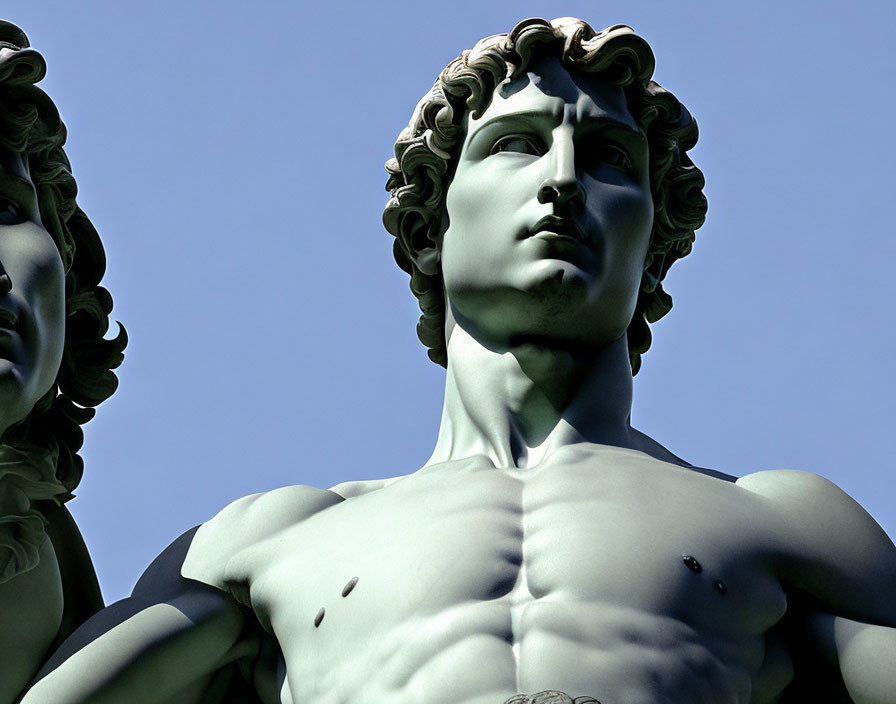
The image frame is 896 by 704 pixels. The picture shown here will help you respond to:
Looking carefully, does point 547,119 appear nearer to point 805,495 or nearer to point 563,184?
point 563,184

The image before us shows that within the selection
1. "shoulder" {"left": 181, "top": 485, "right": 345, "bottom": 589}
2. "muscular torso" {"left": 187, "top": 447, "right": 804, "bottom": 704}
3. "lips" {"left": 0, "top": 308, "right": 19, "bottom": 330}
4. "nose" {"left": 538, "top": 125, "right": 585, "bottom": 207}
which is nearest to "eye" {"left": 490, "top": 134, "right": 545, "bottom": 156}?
"nose" {"left": 538, "top": 125, "right": 585, "bottom": 207}

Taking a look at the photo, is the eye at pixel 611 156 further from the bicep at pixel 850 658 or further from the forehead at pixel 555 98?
the bicep at pixel 850 658

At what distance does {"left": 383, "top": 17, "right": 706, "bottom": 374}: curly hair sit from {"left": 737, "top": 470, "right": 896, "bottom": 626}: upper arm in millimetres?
1702

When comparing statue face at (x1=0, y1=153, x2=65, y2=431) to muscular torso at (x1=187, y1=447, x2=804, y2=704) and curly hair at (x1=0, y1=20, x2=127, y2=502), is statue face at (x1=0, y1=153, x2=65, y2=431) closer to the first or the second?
curly hair at (x1=0, y1=20, x2=127, y2=502)

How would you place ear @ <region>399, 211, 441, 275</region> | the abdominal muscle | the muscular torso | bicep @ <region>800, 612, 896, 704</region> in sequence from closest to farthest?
1. the abdominal muscle
2. the muscular torso
3. bicep @ <region>800, 612, 896, 704</region>
4. ear @ <region>399, 211, 441, 275</region>

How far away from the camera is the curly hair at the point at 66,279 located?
11578mm

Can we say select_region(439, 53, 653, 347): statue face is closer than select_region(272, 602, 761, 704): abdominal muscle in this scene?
No

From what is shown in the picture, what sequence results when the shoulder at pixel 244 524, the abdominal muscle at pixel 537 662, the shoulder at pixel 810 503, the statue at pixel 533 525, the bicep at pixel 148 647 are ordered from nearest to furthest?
1. the abdominal muscle at pixel 537 662
2. the statue at pixel 533 525
3. the bicep at pixel 148 647
4. the shoulder at pixel 810 503
5. the shoulder at pixel 244 524

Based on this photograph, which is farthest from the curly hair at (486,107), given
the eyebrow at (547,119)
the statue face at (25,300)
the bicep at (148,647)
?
the bicep at (148,647)

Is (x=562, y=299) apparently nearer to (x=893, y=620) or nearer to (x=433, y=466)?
(x=433, y=466)

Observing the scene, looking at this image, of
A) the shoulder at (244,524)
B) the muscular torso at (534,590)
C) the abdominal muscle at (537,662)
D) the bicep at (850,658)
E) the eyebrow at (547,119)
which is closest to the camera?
the abdominal muscle at (537,662)

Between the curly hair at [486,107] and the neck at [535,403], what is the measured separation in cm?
76

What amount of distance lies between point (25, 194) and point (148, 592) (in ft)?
6.40

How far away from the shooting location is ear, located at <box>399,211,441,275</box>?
40.1 feet
